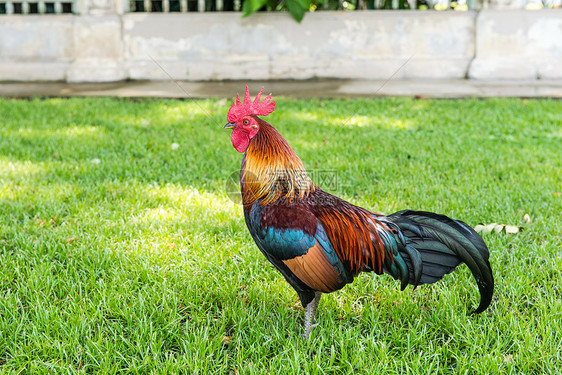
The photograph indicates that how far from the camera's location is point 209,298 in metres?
2.86

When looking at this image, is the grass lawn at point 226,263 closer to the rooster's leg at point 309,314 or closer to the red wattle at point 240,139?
the rooster's leg at point 309,314

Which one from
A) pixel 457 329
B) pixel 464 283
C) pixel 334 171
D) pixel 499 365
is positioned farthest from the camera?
pixel 334 171

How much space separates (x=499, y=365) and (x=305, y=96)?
6.36m

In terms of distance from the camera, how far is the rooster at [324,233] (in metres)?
2.23

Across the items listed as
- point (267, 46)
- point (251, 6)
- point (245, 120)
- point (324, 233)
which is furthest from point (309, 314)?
point (267, 46)

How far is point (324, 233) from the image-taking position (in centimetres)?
228

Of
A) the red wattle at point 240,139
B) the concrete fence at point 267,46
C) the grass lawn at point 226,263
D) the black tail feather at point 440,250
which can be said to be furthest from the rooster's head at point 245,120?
the concrete fence at point 267,46

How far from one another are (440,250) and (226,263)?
56.2 inches

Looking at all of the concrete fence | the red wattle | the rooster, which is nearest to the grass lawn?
the rooster

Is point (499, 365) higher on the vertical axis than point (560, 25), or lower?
lower

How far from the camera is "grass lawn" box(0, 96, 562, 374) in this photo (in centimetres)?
238

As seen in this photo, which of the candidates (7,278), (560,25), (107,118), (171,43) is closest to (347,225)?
(7,278)

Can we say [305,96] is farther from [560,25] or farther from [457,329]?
[457,329]

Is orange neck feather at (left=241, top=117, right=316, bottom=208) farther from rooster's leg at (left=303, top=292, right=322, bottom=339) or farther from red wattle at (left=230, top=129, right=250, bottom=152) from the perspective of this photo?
rooster's leg at (left=303, top=292, right=322, bottom=339)
